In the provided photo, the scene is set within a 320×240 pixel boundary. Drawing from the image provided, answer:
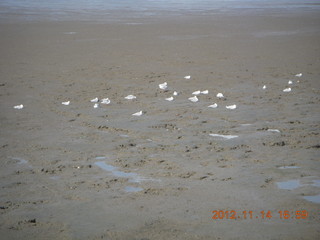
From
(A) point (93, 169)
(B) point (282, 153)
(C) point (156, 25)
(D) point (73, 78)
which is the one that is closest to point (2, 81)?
(D) point (73, 78)

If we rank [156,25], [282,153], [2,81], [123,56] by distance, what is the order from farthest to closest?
1. [156,25]
2. [123,56]
3. [2,81]
4. [282,153]

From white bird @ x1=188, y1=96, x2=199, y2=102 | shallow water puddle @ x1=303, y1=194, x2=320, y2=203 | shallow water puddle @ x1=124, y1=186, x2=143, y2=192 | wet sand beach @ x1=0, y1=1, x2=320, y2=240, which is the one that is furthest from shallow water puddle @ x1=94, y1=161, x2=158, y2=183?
white bird @ x1=188, y1=96, x2=199, y2=102

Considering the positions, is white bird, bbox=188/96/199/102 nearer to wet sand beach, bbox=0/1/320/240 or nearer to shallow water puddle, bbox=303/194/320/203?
wet sand beach, bbox=0/1/320/240

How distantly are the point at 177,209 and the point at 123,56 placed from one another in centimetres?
1270

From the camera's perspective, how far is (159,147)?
27.5ft

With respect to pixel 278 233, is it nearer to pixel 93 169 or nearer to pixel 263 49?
pixel 93 169

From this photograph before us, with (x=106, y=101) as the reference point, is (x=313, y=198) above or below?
above

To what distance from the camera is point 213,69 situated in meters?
15.6
